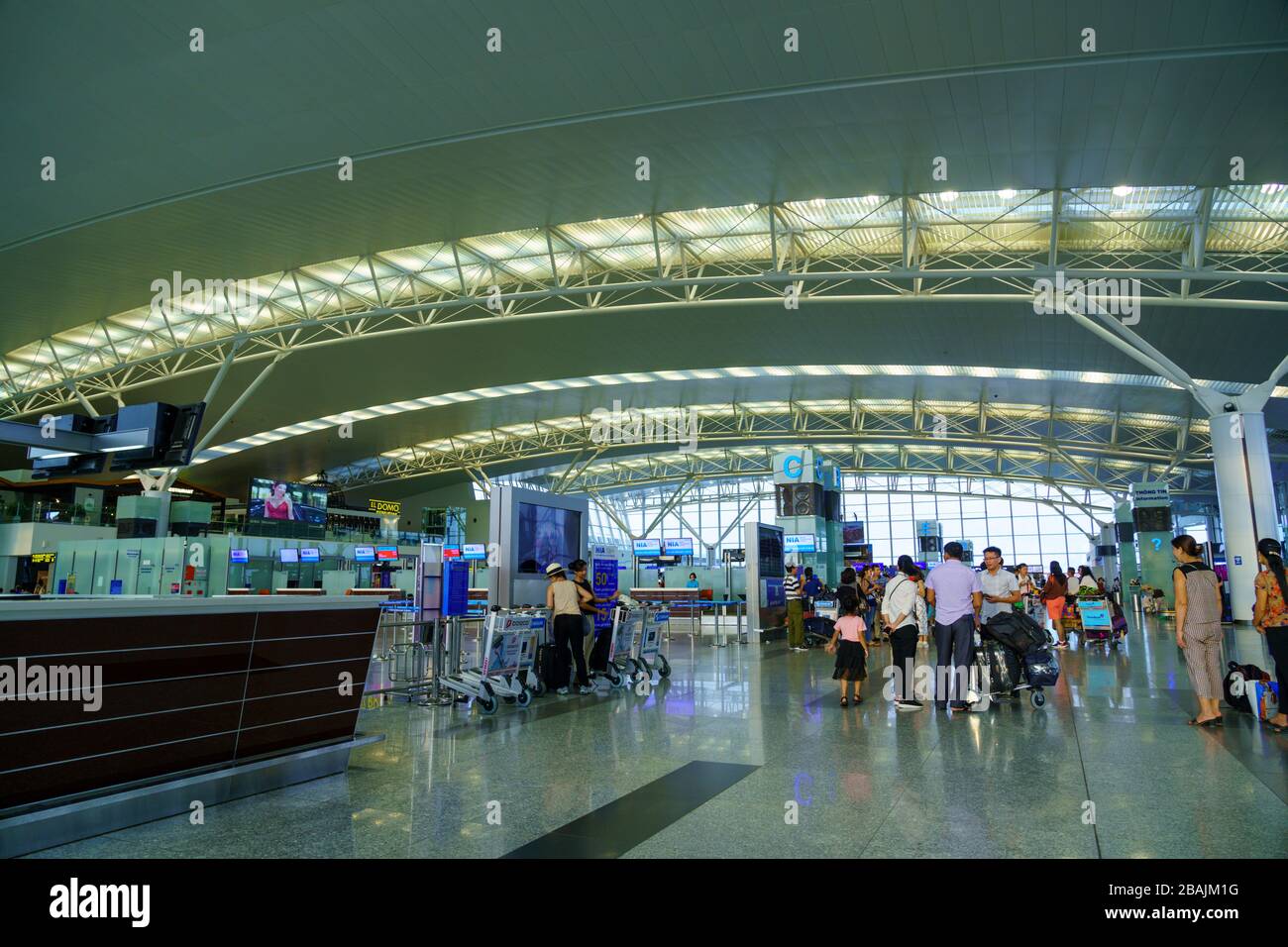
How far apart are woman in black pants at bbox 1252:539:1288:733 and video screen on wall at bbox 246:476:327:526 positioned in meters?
36.6

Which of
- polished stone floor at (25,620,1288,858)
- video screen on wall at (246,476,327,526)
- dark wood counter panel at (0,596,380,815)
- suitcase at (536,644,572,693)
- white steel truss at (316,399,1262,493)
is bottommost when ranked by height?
polished stone floor at (25,620,1288,858)

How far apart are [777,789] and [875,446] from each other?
39928 mm

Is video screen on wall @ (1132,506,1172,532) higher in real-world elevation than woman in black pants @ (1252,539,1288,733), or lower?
higher

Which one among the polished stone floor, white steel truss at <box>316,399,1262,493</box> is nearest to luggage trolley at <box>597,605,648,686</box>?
the polished stone floor

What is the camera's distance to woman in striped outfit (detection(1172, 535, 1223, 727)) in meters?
6.74

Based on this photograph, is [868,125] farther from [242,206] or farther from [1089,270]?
[242,206]

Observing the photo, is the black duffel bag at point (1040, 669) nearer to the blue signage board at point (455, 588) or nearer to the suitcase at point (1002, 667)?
the suitcase at point (1002, 667)

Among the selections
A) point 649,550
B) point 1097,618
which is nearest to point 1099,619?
point 1097,618

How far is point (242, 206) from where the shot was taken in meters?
15.3

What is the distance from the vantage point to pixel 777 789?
197 inches

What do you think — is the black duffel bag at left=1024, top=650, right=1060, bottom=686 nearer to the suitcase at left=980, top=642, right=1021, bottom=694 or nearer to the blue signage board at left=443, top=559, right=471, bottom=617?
the suitcase at left=980, top=642, right=1021, bottom=694

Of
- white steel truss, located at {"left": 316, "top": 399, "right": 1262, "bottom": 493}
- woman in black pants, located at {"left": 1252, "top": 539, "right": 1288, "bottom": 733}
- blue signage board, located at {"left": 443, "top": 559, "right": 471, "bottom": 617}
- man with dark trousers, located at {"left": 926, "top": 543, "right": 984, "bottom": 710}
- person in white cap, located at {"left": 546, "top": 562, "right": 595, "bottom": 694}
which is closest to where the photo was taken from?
woman in black pants, located at {"left": 1252, "top": 539, "right": 1288, "bottom": 733}

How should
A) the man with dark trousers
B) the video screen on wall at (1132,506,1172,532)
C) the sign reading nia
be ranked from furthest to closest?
the sign reading nia → the video screen on wall at (1132,506,1172,532) → the man with dark trousers
